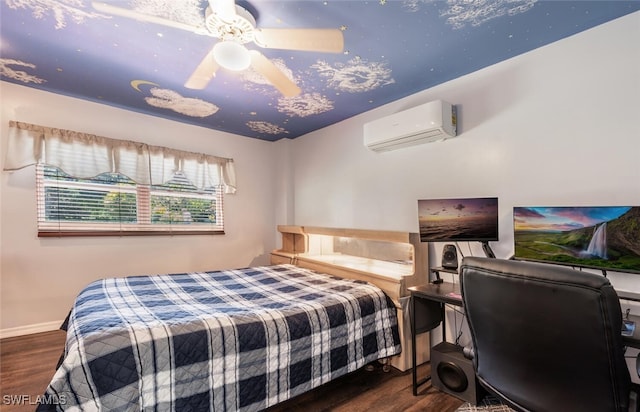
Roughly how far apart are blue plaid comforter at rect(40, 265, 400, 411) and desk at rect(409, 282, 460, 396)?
208 mm

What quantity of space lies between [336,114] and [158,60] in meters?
1.80

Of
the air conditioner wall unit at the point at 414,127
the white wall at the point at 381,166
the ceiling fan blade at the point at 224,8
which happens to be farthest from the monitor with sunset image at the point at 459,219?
the ceiling fan blade at the point at 224,8

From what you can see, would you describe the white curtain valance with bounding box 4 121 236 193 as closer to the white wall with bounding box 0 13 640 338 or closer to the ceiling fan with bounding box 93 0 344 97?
the white wall with bounding box 0 13 640 338

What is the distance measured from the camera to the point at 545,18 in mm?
1685

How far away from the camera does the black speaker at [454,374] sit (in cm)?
184

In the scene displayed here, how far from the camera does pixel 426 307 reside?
2166 mm

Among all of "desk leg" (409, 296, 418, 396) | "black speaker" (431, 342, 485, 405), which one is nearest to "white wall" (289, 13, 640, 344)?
"desk leg" (409, 296, 418, 396)

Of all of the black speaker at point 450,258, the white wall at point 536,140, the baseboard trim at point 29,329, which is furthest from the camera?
the baseboard trim at point 29,329

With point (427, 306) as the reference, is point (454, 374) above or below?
below

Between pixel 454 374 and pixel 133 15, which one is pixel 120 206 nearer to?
pixel 133 15

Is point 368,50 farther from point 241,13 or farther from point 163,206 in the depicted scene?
point 163,206

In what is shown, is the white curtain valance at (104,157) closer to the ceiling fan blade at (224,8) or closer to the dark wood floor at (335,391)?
the dark wood floor at (335,391)

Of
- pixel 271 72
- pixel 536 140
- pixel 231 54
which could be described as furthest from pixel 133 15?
pixel 536 140

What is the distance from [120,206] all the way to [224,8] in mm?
2692
